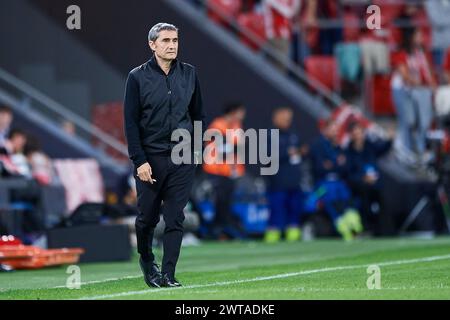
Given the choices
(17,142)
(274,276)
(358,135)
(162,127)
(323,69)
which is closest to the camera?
(162,127)

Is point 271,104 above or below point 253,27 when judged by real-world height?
below

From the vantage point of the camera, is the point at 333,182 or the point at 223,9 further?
the point at 223,9

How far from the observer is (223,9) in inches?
995

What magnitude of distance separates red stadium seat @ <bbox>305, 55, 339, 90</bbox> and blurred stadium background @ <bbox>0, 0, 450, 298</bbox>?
1.0 inches

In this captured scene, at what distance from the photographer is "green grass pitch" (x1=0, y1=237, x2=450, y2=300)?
11242 millimetres

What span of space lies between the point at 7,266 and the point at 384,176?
32.1 feet

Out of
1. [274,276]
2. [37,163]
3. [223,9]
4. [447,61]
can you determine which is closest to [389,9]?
[447,61]

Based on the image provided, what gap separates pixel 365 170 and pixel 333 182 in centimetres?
69

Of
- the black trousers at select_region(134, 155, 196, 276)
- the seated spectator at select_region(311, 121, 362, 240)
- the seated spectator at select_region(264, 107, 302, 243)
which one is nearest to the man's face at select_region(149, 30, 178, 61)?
the black trousers at select_region(134, 155, 196, 276)

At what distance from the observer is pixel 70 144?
78.5 ft

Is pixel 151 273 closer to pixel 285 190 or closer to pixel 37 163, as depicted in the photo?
pixel 37 163

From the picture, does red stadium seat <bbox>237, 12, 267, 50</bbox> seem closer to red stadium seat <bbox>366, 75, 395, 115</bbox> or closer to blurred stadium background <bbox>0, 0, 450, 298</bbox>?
blurred stadium background <bbox>0, 0, 450, 298</bbox>
